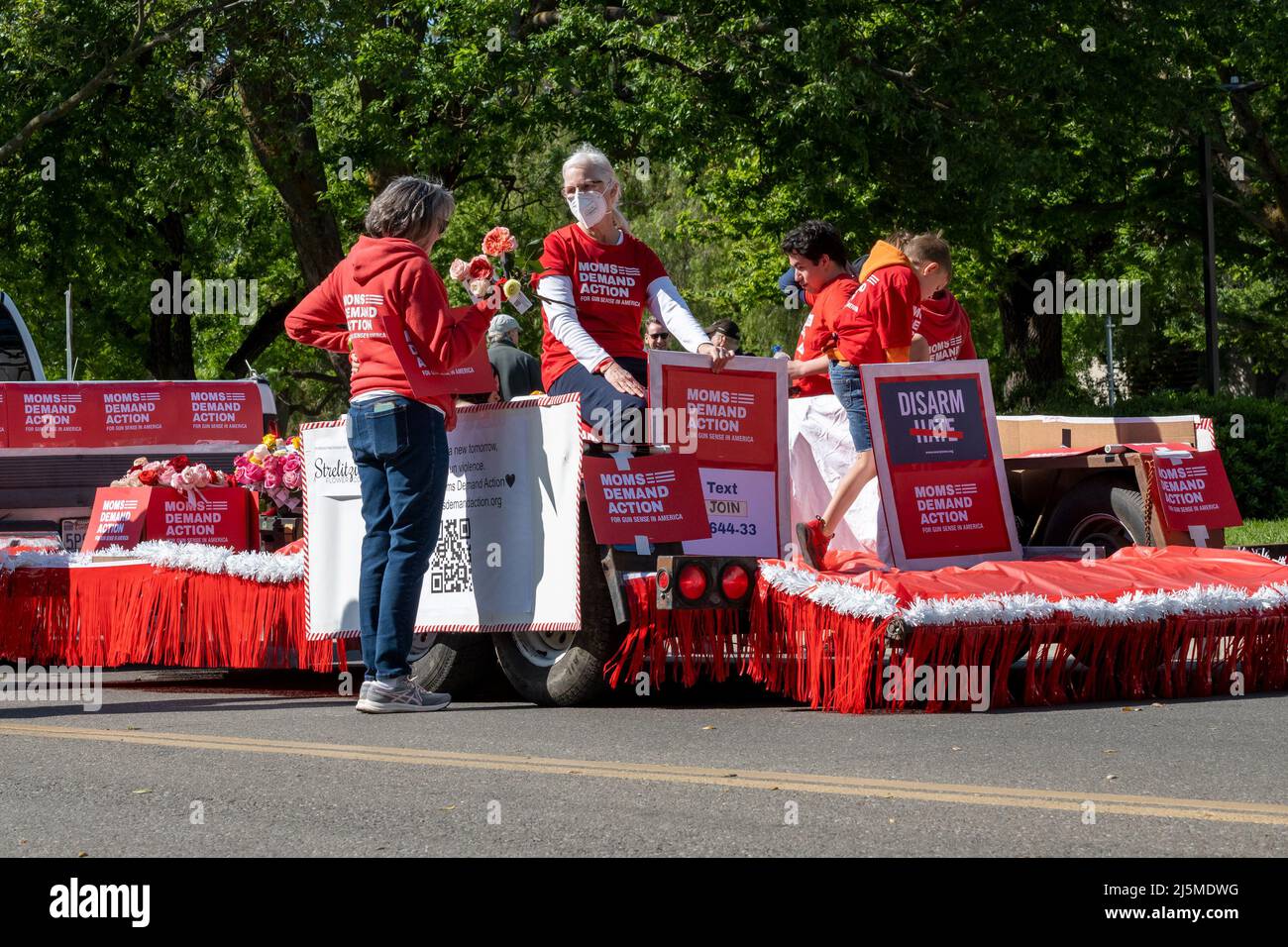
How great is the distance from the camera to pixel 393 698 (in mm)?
7203

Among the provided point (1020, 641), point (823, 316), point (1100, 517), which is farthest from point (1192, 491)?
point (1020, 641)

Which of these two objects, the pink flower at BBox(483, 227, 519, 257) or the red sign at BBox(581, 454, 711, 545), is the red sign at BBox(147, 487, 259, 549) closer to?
the pink flower at BBox(483, 227, 519, 257)

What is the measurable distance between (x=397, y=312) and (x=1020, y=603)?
2.71 metres

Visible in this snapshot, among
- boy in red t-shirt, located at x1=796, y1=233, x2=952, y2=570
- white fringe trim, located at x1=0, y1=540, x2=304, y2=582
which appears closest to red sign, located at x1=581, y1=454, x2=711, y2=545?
boy in red t-shirt, located at x1=796, y1=233, x2=952, y2=570

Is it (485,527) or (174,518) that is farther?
(174,518)

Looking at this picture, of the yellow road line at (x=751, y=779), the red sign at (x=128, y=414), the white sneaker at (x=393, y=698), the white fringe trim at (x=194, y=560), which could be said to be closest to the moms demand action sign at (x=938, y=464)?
the white sneaker at (x=393, y=698)

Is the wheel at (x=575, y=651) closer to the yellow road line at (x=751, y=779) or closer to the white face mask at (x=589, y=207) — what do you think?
the yellow road line at (x=751, y=779)

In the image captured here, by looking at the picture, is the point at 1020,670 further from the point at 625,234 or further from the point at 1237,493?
the point at 1237,493

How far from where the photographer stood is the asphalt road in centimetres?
438

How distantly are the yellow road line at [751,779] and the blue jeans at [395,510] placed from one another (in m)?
0.79

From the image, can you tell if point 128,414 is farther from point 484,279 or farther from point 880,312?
point 484,279

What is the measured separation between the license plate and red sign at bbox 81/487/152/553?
72.1 inches

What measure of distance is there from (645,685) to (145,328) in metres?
29.4
